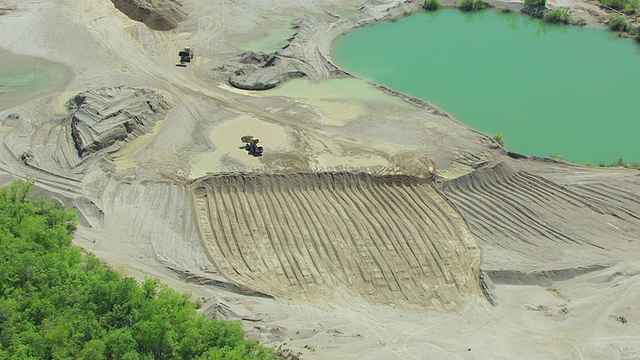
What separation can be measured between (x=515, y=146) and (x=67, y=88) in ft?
74.3

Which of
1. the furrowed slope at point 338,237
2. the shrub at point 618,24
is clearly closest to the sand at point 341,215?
the furrowed slope at point 338,237

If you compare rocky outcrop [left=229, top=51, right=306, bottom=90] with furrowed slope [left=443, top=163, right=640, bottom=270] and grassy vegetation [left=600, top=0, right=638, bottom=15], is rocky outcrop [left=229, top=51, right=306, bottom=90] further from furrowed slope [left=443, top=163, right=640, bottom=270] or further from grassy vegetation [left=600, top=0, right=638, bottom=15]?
grassy vegetation [left=600, top=0, right=638, bottom=15]

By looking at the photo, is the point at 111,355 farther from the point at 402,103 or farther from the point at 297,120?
the point at 402,103

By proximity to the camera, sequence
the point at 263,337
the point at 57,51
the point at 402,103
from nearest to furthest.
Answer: the point at 263,337
the point at 402,103
the point at 57,51

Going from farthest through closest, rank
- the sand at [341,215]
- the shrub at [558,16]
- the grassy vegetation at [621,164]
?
the shrub at [558,16]
the grassy vegetation at [621,164]
the sand at [341,215]

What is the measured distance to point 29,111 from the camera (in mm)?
28656

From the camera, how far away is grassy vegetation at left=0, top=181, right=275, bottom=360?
14.6 metres

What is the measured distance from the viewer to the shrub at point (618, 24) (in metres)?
40.2

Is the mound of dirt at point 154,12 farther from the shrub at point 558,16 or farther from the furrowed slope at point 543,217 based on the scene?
the shrub at point 558,16

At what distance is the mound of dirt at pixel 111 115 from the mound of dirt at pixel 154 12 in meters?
10.1

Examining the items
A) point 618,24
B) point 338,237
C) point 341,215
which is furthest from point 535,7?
point 338,237

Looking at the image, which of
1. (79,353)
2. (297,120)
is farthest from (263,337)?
(297,120)

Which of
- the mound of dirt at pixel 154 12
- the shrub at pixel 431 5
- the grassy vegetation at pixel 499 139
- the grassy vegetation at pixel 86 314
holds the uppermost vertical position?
the shrub at pixel 431 5

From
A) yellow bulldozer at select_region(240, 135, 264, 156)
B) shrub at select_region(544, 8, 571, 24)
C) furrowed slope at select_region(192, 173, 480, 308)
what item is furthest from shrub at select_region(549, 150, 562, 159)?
shrub at select_region(544, 8, 571, 24)
